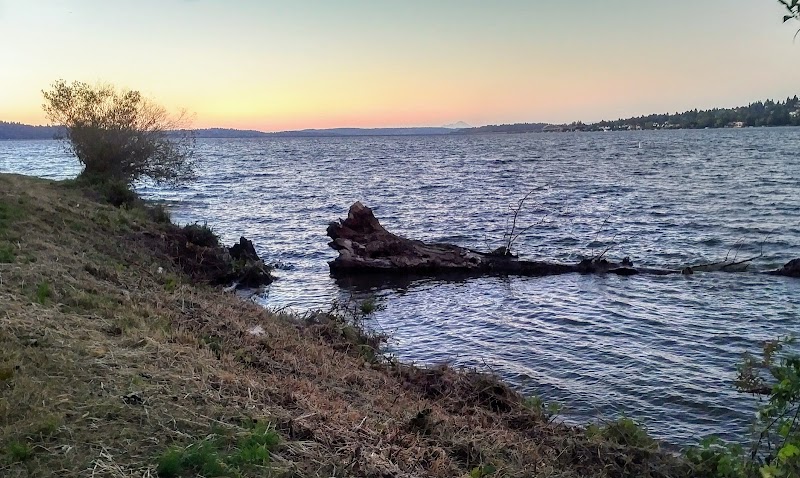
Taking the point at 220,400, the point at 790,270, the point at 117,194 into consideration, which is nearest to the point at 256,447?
the point at 220,400

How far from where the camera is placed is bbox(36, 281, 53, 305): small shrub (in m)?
8.04

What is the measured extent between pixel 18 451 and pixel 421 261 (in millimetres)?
17409

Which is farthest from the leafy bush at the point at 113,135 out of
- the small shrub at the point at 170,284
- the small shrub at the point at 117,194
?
the small shrub at the point at 170,284

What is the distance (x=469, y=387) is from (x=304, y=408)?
3.81 m

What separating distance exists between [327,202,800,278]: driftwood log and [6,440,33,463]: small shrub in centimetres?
1661

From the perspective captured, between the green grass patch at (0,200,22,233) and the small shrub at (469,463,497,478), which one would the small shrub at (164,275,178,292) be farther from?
the small shrub at (469,463,497,478)

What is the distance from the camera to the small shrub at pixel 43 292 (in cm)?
804

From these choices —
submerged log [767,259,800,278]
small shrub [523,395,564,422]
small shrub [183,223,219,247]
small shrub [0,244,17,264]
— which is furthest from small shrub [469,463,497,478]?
submerged log [767,259,800,278]

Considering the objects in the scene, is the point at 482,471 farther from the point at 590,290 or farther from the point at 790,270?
the point at 790,270

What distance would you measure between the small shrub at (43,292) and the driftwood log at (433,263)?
1301 cm

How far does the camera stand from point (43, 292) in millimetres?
8336

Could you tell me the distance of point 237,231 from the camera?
30.0 m

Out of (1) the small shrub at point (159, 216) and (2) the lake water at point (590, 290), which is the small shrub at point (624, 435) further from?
(1) the small shrub at point (159, 216)

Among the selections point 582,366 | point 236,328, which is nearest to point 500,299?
point 582,366
